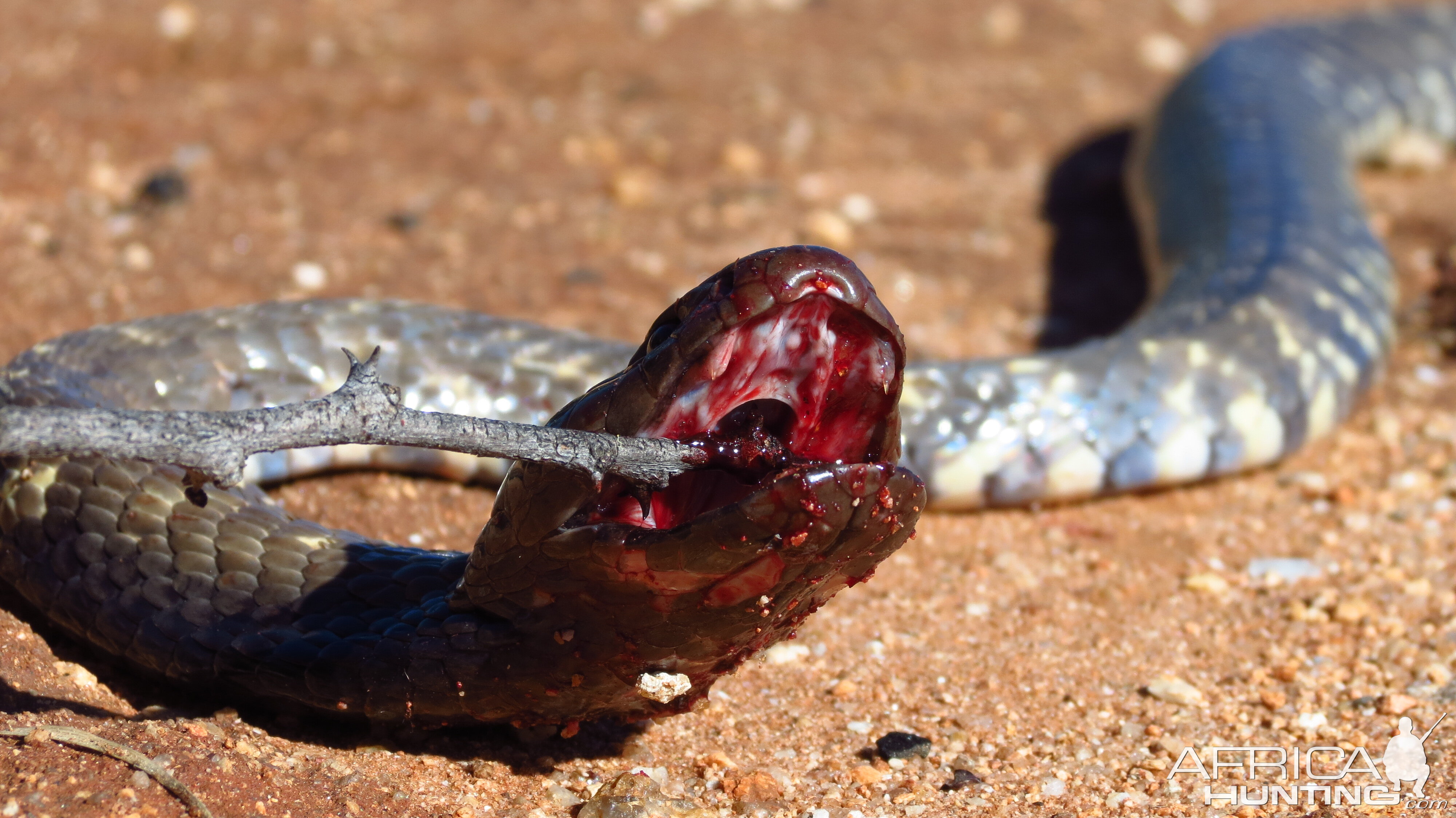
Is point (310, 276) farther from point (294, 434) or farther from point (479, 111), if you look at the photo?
point (294, 434)

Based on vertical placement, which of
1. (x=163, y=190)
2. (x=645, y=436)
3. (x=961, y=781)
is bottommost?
(x=961, y=781)

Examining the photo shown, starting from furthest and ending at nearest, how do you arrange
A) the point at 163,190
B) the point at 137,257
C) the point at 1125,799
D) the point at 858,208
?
the point at 858,208
the point at 163,190
the point at 137,257
the point at 1125,799

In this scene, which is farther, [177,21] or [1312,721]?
[177,21]

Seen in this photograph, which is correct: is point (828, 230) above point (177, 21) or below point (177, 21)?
below

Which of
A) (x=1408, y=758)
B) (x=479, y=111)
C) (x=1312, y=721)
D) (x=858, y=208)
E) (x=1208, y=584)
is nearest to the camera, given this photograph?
(x=1408, y=758)

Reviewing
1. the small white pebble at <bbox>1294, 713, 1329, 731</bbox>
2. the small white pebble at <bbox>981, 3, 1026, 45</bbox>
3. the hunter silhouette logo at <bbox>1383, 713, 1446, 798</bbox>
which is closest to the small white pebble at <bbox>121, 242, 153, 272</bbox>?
the small white pebble at <bbox>1294, 713, 1329, 731</bbox>

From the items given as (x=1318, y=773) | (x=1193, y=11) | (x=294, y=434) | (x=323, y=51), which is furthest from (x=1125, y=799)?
(x=1193, y=11)

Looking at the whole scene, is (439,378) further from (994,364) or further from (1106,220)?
(1106,220)
